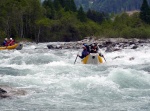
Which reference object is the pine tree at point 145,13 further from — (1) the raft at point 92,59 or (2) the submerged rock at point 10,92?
(2) the submerged rock at point 10,92

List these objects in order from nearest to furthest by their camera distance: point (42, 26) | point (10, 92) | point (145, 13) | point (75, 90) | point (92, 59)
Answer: point (10, 92)
point (75, 90)
point (92, 59)
point (42, 26)
point (145, 13)

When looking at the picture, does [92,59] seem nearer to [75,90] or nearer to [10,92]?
[75,90]

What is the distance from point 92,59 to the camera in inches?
719

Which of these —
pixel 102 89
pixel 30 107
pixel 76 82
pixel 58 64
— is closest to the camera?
pixel 30 107

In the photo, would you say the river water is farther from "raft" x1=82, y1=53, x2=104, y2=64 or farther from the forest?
the forest

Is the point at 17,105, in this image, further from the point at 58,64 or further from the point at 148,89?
the point at 58,64

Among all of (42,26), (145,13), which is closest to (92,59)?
(42,26)

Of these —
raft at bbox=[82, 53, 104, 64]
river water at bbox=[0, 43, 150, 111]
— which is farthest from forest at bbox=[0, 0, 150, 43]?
river water at bbox=[0, 43, 150, 111]

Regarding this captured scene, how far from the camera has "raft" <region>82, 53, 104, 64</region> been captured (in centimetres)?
1828

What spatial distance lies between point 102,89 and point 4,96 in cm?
345

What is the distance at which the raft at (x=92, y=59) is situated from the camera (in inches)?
720

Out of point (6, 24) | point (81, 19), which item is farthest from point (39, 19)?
point (81, 19)

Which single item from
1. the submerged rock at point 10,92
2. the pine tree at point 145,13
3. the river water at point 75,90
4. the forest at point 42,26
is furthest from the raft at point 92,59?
the pine tree at point 145,13

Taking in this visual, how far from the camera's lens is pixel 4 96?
403 inches
